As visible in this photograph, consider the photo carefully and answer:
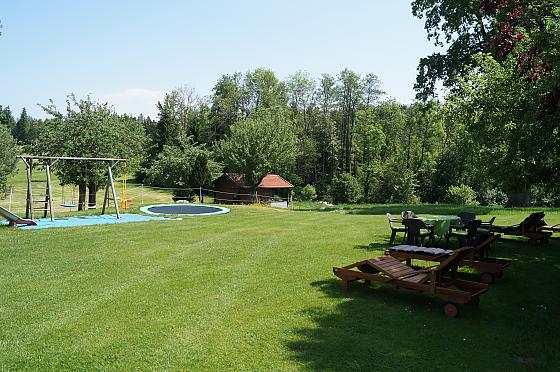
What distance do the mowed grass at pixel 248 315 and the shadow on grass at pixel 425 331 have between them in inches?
0.9

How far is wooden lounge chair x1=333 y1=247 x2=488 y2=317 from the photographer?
21.0 ft

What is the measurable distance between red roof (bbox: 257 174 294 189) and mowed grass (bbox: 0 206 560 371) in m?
27.3

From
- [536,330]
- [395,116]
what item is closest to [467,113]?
[536,330]

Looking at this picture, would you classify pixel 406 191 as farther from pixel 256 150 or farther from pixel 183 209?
pixel 183 209

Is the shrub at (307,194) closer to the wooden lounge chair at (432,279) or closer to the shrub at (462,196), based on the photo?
the shrub at (462,196)

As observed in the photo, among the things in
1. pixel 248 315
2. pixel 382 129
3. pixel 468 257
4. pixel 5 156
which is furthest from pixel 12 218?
pixel 382 129

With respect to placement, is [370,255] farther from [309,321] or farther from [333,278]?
[309,321]

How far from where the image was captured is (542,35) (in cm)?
610

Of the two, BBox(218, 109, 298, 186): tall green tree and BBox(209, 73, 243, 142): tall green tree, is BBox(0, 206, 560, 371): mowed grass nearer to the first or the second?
BBox(218, 109, 298, 186): tall green tree

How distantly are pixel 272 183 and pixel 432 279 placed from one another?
32.4 metres

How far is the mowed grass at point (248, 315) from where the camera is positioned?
4.96 metres

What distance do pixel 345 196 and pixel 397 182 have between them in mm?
6120

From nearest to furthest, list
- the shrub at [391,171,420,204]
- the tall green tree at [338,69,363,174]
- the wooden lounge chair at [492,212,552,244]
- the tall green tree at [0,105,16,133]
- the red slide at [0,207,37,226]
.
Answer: the wooden lounge chair at [492,212,552,244] < the red slide at [0,207,37,226] < the tall green tree at [0,105,16,133] < the shrub at [391,171,420,204] < the tall green tree at [338,69,363,174]

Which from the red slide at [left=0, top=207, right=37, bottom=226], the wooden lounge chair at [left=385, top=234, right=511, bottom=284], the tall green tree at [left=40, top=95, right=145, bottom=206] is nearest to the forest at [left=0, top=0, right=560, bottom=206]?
the tall green tree at [left=40, top=95, right=145, bottom=206]
